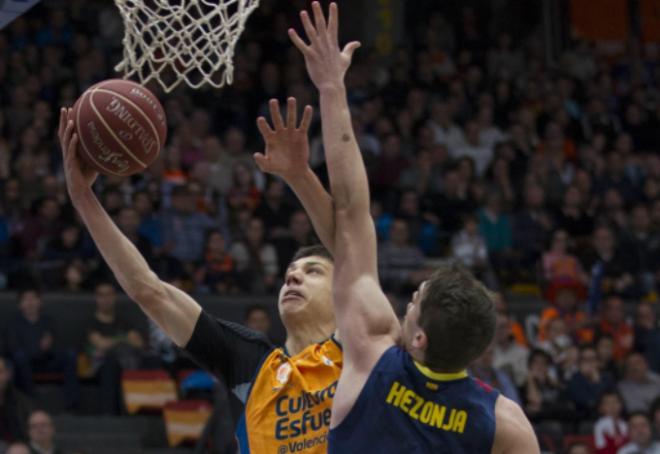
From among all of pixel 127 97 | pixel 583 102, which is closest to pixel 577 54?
pixel 583 102

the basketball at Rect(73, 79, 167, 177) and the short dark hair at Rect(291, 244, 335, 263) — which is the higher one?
the basketball at Rect(73, 79, 167, 177)

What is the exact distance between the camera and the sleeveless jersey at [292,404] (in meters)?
4.45

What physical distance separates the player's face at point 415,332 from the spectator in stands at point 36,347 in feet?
23.1

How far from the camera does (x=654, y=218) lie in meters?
13.5

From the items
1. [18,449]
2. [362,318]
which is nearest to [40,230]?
[18,449]

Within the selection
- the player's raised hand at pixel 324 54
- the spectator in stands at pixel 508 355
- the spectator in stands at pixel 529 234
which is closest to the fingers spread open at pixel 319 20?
the player's raised hand at pixel 324 54

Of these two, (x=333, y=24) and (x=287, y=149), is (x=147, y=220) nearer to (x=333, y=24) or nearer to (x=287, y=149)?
(x=287, y=149)

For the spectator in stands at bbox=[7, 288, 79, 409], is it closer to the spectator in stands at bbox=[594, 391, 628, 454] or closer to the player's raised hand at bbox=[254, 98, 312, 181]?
the spectator in stands at bbox=[594, 391, 628, 454]

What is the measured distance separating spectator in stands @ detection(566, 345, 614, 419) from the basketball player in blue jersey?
751 cm

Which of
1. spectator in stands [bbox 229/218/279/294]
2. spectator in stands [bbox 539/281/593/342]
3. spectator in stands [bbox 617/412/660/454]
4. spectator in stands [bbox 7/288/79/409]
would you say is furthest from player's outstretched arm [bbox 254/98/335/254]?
spectator in stands [bbox 539/281/593/342]

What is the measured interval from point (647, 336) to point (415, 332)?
8656 mm

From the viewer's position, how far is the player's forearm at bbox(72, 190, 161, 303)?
14.7 ft

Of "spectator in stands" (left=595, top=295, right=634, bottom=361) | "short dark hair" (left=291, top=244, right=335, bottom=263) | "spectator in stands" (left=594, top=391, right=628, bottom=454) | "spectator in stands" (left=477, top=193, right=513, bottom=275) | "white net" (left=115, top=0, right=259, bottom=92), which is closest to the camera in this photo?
"short dark hair" (left=291, top=244, right=335, bottom=263)

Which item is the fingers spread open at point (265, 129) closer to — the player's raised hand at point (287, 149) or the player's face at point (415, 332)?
the player's raised hand at point (287, 149)
